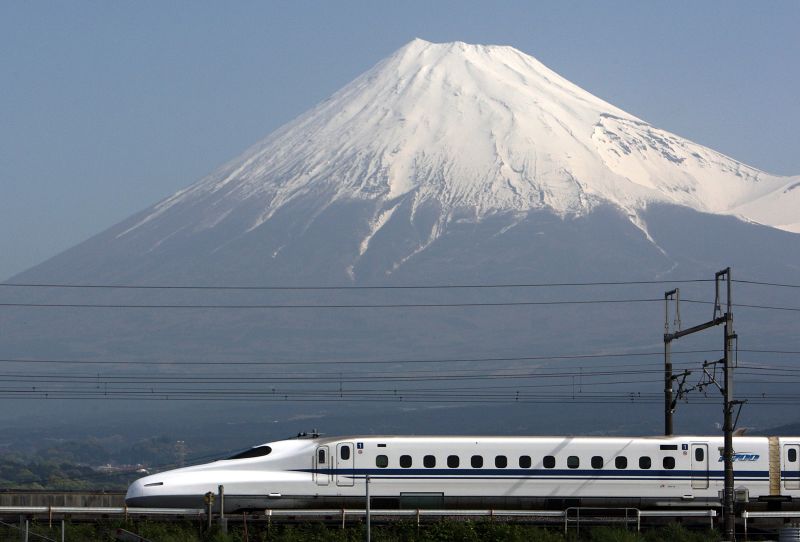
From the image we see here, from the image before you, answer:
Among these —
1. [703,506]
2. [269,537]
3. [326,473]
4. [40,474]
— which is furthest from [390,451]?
[40,474]

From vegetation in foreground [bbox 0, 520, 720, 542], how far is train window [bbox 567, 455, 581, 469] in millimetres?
4515

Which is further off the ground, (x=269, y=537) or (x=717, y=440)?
(x=717, y=440)

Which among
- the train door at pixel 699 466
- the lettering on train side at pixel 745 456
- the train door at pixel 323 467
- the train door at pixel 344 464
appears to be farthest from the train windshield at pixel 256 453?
the lettering on train side at pixel 745 456

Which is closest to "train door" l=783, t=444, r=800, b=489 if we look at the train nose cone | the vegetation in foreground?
the vegetation in foreground

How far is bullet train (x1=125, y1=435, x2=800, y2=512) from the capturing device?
197 ft

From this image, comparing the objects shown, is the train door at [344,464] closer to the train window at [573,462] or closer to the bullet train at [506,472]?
the bullet train at [506,472]

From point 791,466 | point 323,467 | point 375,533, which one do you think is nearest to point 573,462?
point 791,466

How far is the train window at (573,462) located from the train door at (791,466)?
772 centimetres

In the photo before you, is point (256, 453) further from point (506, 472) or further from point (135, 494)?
point (506, 472)

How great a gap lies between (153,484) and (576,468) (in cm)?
1563

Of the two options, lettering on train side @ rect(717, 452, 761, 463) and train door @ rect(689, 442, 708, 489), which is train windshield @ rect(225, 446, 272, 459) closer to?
train door @ rect(689, 442, 708, 489)

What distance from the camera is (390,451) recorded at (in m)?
60.2

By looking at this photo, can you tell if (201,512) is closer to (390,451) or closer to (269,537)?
(269,537)

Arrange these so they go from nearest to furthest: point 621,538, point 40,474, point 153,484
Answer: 1. point 621,538
2. point 153,484
3. point 40,474
